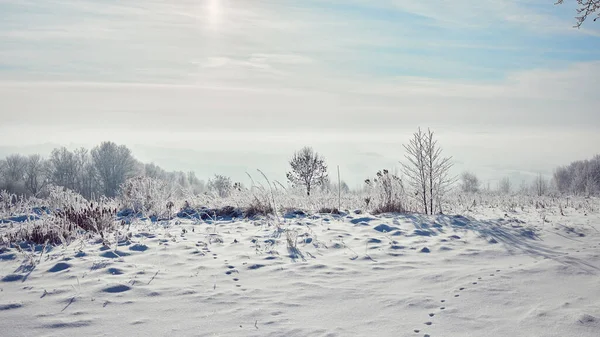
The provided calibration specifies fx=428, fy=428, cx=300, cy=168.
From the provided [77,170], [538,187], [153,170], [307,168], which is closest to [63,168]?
[77,170]

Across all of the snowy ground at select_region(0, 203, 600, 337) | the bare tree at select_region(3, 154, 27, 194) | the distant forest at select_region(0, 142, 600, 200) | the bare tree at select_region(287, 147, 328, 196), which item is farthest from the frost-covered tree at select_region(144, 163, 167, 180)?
the snowy ground at select_region(0, 203, 600, 337)

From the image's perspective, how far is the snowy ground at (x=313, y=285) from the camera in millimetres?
3748

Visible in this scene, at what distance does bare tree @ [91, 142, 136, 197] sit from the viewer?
53647 mm

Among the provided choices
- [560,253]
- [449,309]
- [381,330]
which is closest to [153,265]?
[381,330]

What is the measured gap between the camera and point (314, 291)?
4645 mm

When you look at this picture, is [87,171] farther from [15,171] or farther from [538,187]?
[538,187]

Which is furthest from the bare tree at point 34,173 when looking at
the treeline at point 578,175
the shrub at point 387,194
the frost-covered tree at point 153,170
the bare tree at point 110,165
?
the treeline at point 578,175

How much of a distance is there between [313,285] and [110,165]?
54.8 meters

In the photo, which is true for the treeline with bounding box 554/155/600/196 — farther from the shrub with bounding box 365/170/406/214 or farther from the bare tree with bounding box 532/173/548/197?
the shrub with bounding box 365/170/406/214

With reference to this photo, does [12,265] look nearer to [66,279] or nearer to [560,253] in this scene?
[66,279]

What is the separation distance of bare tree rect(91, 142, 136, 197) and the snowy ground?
164ft

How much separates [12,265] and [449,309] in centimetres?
546

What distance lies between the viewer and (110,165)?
5403cm

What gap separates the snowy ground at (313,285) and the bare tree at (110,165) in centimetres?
5014
